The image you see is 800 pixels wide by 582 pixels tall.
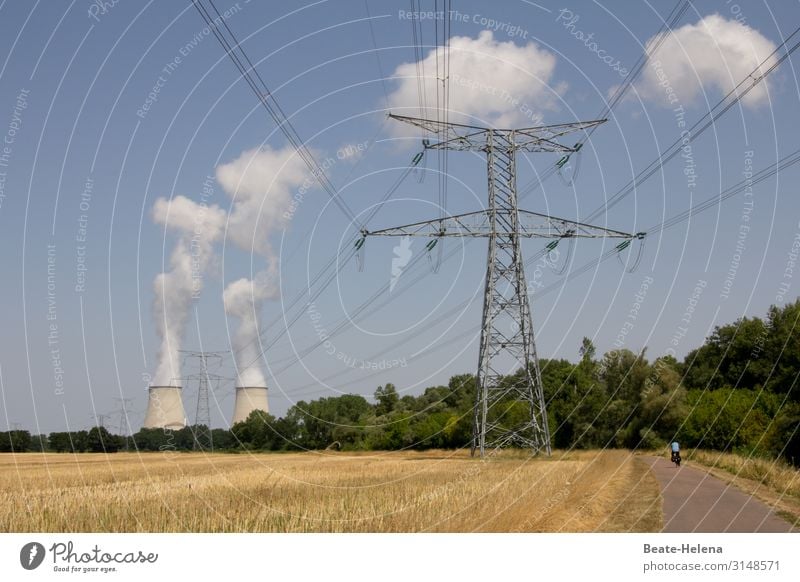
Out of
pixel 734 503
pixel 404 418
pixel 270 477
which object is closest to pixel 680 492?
pixel 734 503

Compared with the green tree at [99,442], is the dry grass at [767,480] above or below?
below

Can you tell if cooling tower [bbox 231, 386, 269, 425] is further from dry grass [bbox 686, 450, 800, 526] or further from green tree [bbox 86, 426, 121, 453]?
dry grass [bbox 686, 450, 800, 526]

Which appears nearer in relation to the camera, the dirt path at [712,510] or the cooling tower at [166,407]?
the dirt path at [712,510]

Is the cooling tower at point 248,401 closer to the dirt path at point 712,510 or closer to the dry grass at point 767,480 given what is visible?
the dry grass at point 767,480

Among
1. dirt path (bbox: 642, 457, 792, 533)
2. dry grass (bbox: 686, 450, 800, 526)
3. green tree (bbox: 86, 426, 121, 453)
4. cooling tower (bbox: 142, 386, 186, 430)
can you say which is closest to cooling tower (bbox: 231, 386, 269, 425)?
cooling tower (bbox: 142, 386, 186, 430)

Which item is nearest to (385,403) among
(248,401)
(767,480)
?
(248,401)

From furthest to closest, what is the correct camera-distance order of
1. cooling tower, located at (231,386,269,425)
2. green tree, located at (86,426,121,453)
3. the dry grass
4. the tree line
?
green tree, located at (86,426,121,453), cooling tower, located at (231,386,269,425), the tree line, the dry grass

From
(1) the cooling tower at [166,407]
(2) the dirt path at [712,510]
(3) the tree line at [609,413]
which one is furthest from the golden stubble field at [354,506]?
(1) the cooling tower at [166,407]
